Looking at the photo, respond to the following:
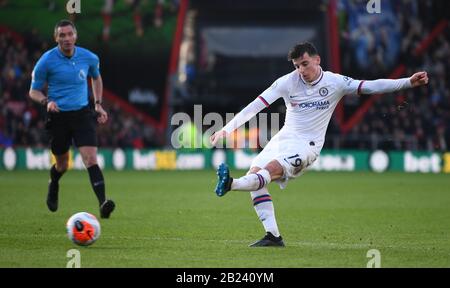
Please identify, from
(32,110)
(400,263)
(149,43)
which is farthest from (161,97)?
(400,263)

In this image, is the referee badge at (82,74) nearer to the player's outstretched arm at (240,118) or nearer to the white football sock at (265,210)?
the player's outstretched arm at (240,118)

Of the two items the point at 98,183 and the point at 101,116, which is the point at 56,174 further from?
the point at 101,116

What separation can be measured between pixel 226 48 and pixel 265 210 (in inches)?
990

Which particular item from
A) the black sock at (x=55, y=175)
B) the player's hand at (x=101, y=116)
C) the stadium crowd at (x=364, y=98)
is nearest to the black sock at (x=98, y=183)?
the player's hand at (x=101, y=116)

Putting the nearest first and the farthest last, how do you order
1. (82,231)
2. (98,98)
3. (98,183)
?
1. (82,231)
2. (98,183)
3. (98,98)

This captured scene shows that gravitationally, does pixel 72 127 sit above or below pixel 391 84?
below

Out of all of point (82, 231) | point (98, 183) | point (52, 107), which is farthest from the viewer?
point (98, 183)

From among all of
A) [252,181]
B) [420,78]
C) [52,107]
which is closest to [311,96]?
[420,78]

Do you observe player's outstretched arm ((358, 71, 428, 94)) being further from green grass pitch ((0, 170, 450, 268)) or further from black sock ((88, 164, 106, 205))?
black sock ((88, 164, 106, 205))

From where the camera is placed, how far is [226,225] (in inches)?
508

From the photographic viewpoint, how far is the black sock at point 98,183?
488 inches

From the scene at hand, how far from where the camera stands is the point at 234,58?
35.5 metres

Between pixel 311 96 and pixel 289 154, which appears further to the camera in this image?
pixel 311 96

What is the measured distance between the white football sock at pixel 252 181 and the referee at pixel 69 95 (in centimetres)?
306
